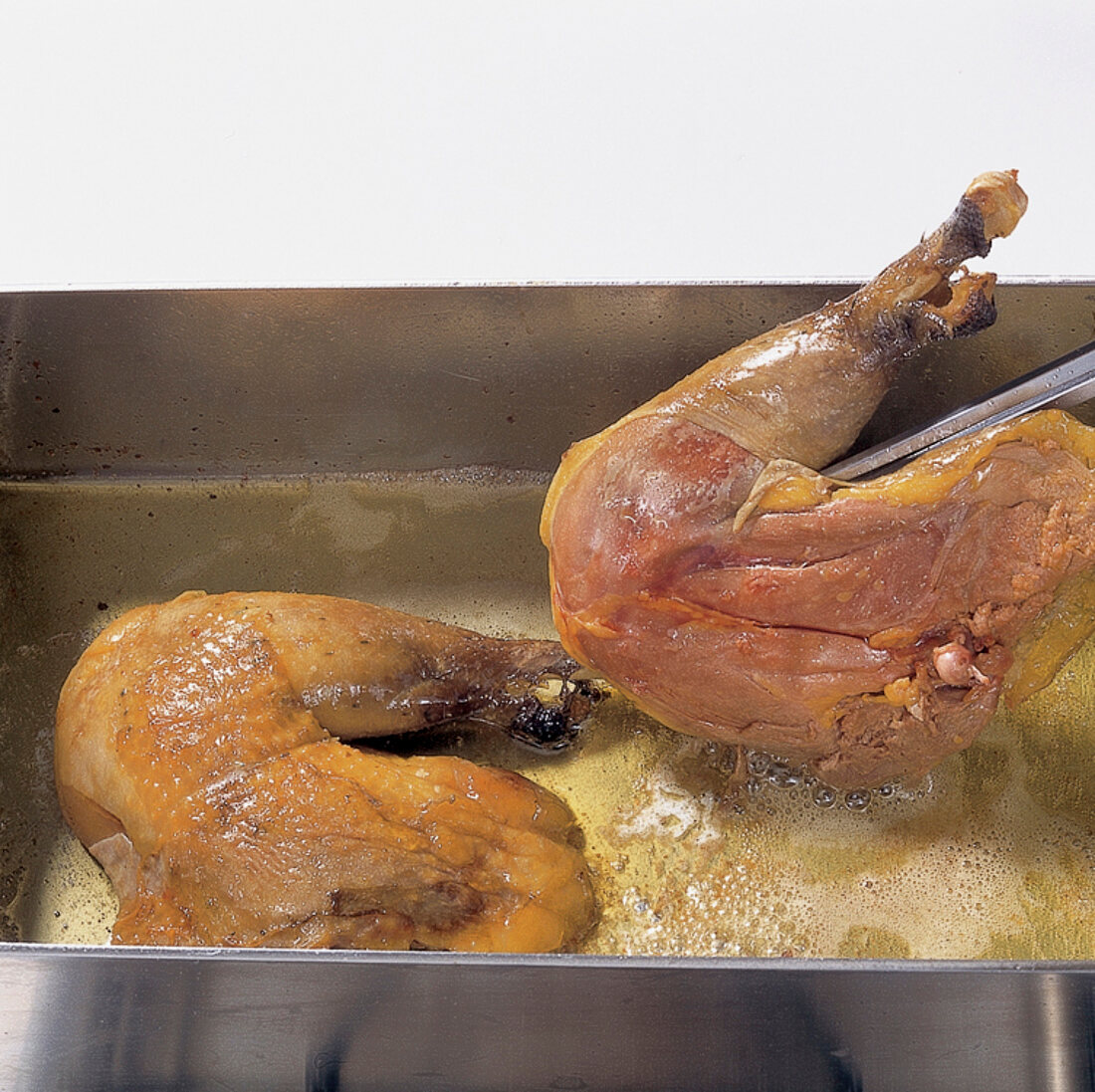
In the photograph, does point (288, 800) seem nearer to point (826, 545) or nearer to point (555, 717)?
point (555, 717)

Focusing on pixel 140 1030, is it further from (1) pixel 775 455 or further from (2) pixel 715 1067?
(1) pixel 775 455

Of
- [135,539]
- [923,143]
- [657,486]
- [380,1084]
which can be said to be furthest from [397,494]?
[923,143]

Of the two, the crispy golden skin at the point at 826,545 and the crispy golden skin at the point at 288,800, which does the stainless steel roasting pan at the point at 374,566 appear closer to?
the crispy golden skin at the point at 288,800

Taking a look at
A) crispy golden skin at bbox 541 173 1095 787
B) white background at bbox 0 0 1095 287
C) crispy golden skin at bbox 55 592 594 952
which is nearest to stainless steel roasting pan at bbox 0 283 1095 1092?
crispy golden skin at bbox 55 592 594 952

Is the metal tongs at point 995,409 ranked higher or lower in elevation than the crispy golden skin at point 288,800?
higher

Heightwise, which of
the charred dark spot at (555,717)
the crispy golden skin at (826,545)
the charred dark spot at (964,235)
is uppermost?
the charred dark spot at (964,235)

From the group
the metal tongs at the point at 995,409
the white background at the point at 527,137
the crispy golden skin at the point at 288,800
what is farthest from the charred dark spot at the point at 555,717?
the white background at the point at 527,137
